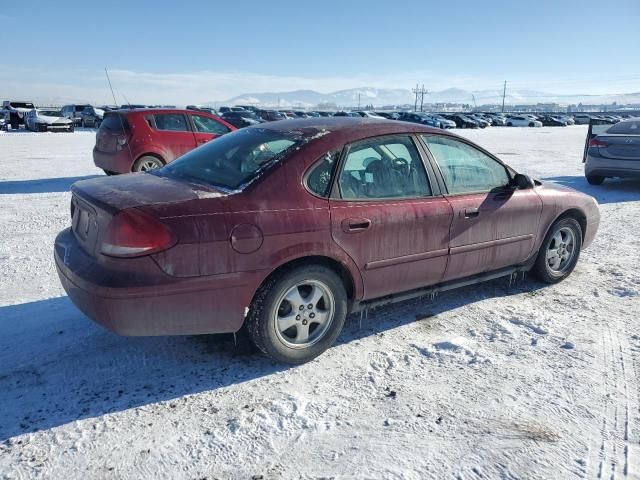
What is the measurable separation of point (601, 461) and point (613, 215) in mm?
6287

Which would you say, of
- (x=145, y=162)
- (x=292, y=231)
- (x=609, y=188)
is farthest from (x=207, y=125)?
(x=609, y=188)

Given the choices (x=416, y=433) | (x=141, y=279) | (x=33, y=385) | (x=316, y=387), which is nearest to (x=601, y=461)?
(x=416, y=433)

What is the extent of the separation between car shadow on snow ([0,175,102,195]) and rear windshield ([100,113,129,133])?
3.77 feet

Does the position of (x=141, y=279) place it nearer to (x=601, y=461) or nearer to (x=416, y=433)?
(x=416, y=433)

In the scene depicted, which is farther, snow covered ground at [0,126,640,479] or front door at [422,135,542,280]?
front door at [422,135,542,280]

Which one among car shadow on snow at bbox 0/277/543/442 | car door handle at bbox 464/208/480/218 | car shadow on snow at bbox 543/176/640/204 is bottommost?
car shadow on snow at bbox 0/277/543/442

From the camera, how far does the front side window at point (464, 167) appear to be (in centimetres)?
386

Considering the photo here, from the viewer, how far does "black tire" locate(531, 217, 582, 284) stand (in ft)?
15.0

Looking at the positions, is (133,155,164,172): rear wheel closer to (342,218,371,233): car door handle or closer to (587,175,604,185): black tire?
(342,218,371,233): car door handle

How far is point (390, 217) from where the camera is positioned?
11.1ft

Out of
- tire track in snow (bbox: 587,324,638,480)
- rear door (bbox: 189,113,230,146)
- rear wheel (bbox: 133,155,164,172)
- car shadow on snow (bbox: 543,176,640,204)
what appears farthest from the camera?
rear door (bbox: 189,113,230,146)

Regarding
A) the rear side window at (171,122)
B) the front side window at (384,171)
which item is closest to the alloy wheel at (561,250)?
the front side window at (384,171)

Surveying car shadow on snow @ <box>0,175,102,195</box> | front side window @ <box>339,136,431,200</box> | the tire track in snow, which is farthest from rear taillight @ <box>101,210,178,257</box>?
car shadow on snow @ <box>0,175,102,195</box>

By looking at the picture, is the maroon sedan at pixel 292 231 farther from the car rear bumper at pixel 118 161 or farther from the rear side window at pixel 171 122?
the rear side window at pixel 171 122
